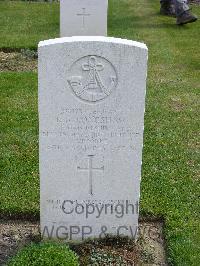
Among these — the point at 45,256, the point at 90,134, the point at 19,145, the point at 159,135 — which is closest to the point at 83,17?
the point at 159,135

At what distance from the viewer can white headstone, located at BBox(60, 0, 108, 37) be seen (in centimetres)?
1108

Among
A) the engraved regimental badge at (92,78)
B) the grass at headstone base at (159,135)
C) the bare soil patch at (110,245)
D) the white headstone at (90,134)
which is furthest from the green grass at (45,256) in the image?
the engraved regimental badge at (92,78)

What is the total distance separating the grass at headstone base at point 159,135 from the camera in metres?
5.30

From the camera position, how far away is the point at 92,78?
14.1ft

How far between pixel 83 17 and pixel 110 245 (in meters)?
7.21

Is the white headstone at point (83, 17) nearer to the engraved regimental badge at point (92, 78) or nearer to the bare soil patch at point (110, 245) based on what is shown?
the bare soil patch at point (110, 245)

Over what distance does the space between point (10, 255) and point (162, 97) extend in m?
4.63

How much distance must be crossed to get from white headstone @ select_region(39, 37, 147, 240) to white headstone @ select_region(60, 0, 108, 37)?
6973 millimetres

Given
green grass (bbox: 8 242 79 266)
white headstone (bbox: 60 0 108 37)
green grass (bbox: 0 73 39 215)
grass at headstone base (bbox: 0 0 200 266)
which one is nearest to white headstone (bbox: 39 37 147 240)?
green grass (bbox: 8 242 79 266)

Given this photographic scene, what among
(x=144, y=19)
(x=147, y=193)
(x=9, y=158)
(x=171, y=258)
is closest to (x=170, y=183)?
(x=147, y=193)

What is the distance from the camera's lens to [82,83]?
429 cm

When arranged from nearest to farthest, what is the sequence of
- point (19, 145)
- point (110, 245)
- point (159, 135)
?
point (110, 245) → point (19, 145) → point (159, 135)

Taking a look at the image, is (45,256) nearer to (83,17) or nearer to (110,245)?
(110,245)

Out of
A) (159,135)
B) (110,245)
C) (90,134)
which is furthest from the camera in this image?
(159,135)
